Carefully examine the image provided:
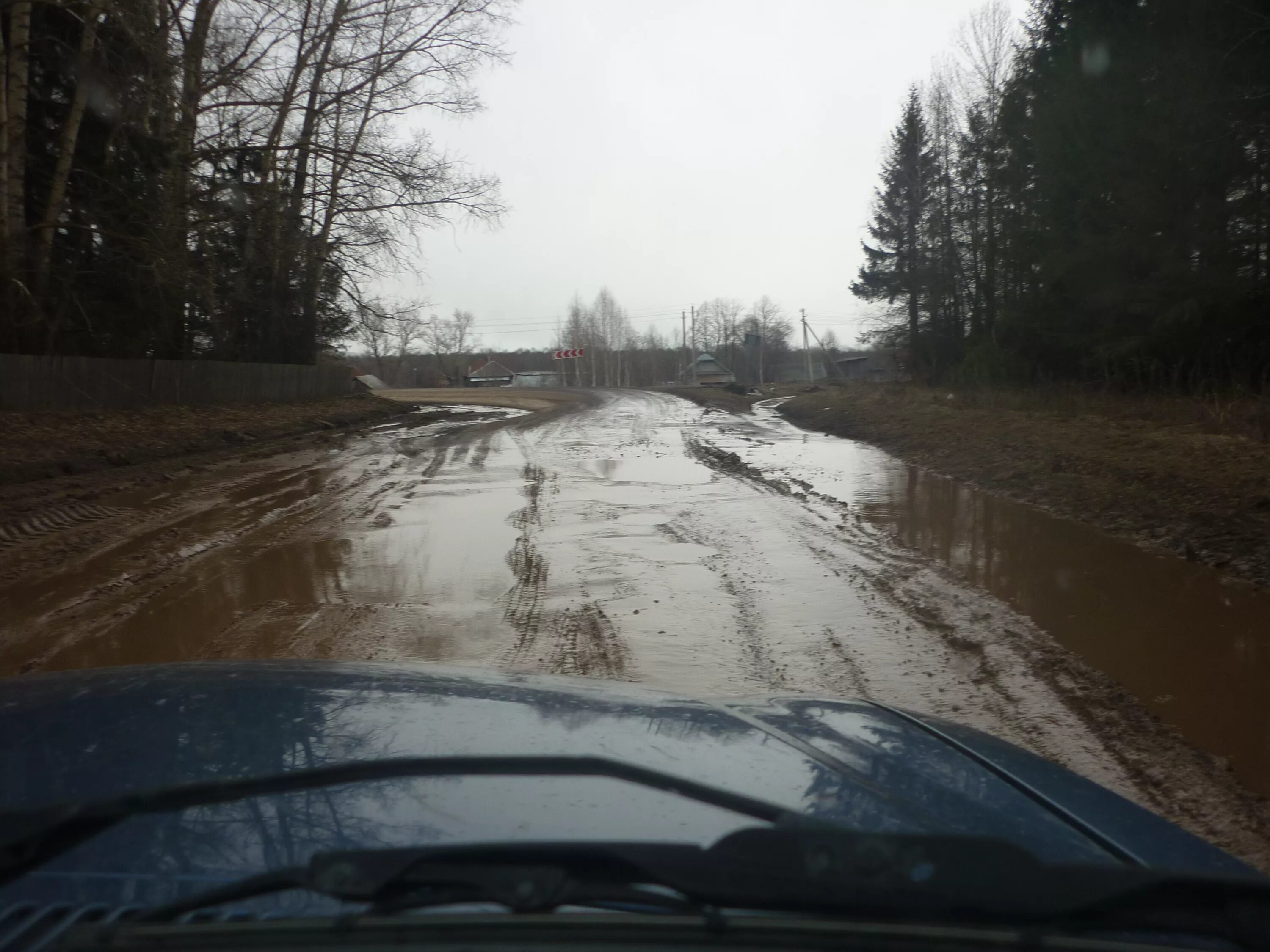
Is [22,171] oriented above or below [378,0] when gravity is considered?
below

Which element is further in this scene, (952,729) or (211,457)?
(211,457)

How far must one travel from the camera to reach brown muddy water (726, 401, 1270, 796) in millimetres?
5055

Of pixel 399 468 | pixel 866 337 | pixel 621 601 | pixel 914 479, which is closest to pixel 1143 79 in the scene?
pixel 914 479

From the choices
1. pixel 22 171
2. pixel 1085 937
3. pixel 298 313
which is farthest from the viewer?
pixel 298 313

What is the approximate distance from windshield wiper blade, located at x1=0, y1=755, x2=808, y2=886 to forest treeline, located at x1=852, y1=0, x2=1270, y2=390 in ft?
63.1

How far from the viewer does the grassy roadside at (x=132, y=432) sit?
596 inches

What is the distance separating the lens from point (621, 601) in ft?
24.5

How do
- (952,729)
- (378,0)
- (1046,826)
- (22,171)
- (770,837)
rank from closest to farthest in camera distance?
1. (770,837)
2. (1046,826)
3. (952,729)
4. (22,171)
5. (378,0)

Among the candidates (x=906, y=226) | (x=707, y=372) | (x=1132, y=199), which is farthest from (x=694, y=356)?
(x=1132, y=199)

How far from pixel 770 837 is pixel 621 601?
5.77 m

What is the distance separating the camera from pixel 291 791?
2199 millimetres

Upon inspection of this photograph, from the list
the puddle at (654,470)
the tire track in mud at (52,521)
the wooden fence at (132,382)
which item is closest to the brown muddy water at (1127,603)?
the puddle at (654,470)

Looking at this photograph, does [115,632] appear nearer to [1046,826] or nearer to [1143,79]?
[1046,826]

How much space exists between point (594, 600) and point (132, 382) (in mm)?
19703
